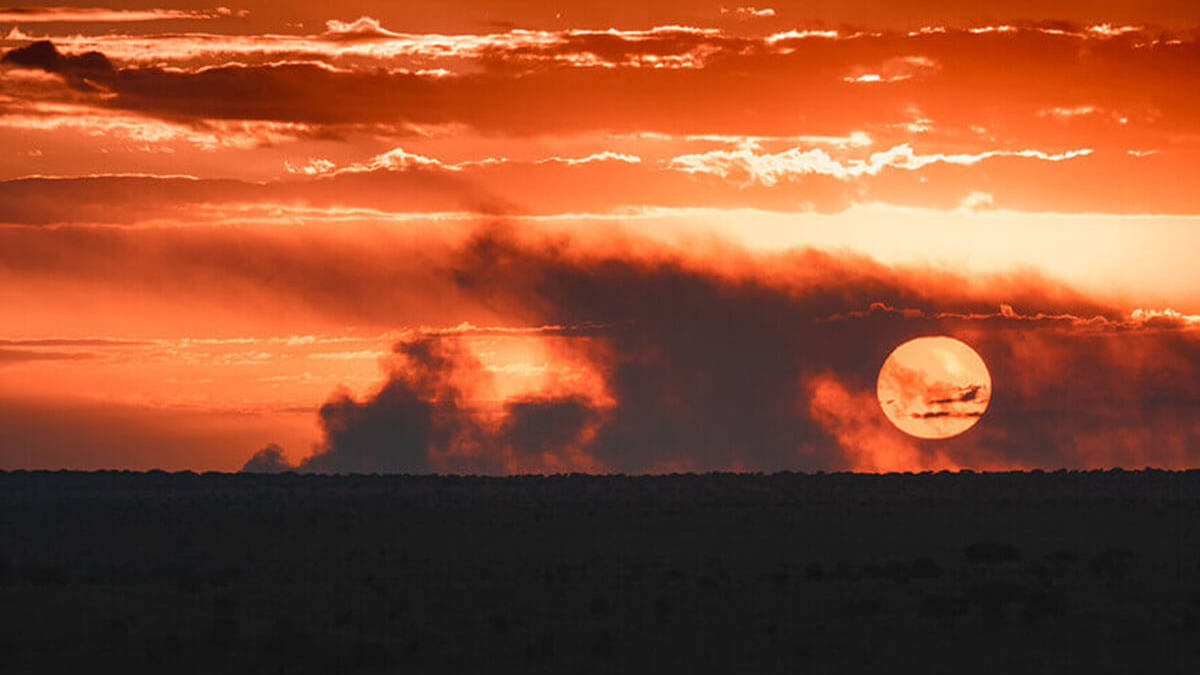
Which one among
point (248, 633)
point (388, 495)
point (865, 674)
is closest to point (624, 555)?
point (248, 633)

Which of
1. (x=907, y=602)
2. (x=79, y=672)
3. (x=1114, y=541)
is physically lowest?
(x=79, y=672)

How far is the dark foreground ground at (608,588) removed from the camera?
31.7 metres

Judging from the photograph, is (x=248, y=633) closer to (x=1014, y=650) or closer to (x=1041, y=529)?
(x=1014, y=650)

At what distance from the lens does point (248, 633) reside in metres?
34.3

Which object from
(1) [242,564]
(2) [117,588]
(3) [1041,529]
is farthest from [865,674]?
(3) [1041,529]

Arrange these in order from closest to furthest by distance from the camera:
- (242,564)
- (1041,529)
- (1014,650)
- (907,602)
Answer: (1014,650), (907,602), (242,564), (1041,529)

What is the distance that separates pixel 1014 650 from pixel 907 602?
6.95 m

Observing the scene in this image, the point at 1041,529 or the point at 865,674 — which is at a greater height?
the point at 1041,529

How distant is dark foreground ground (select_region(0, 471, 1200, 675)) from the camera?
31.7m

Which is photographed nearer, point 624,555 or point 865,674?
point 865,674

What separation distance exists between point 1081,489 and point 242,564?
6360 centimetres

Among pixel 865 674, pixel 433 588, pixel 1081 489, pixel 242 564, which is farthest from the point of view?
pixel 1081 489

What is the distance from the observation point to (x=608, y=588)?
4159 centimetres

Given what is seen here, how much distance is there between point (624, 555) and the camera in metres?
52.6
